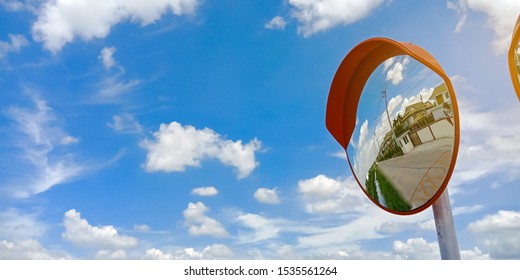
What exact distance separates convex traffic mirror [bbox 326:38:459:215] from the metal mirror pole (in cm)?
12

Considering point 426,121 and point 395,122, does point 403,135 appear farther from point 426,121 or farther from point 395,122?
point 426,121

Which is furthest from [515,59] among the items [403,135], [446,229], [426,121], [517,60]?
[446,229]

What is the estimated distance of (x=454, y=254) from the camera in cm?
370

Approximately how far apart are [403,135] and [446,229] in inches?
31.5

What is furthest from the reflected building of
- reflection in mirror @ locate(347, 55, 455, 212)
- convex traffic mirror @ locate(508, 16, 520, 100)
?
convex traffic mirror @ locate(508, 16, 520, 100)

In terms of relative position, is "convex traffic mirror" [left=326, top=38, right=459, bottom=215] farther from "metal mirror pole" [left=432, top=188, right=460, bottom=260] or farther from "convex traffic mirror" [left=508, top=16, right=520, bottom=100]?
"convex traffic mirror" [left=508, top=16, right=520, bottom=100]

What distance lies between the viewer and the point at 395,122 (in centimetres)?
378

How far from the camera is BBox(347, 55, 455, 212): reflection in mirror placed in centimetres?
344

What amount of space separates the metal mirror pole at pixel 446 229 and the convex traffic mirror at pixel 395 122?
0.38ft

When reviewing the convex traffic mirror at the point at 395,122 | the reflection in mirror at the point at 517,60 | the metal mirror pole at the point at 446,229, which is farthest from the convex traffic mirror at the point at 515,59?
the metal mirror pole at the point at 446,229

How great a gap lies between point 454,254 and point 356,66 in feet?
5.65
